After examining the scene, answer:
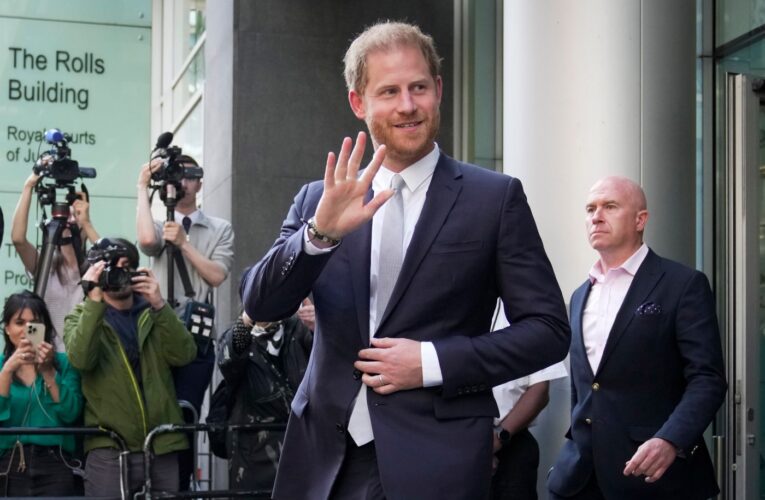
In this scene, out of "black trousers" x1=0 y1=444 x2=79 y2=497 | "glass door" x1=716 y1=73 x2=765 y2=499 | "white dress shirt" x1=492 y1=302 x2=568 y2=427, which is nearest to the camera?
"white dress shirt" x1=492 y1=302 x2=568 y2=427

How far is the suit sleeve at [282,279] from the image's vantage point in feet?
9.82

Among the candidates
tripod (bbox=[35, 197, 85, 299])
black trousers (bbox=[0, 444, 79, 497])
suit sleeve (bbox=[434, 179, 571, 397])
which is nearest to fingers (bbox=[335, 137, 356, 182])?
suit sleeve (bbox=[434, 179, 571, 397])

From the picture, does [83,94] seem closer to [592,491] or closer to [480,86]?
[480,86]

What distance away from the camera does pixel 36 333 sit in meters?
6.88

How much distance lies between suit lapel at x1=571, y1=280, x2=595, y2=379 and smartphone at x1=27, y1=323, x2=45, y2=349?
2.97 metres

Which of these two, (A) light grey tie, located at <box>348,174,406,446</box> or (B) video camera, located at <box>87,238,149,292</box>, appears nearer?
(A) light grey tie, located at <box>348,174,406,446</box>

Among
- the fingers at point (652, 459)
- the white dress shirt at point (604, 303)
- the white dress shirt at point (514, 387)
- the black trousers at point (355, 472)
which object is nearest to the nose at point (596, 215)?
the white dress shirt at point (604, 303)

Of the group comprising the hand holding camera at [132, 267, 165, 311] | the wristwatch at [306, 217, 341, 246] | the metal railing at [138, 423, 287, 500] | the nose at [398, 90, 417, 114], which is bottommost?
the metal railing at [138, 423, 287, 500]

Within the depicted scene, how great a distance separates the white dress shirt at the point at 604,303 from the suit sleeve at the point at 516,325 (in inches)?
80.4

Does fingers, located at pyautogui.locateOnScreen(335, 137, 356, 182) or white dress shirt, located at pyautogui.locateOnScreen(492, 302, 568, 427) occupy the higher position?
fingers, located at pyautogui.locateOnScreen(335, 137, 356, 182)

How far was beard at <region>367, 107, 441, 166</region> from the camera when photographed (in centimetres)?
317

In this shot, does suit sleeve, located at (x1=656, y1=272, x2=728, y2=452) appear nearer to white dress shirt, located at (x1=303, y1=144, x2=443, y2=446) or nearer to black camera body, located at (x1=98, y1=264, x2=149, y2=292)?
white dress shirt, located at (x1=303, y1=144, x2=443, y2=446)

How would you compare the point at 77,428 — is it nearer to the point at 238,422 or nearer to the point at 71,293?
the point at 238,422

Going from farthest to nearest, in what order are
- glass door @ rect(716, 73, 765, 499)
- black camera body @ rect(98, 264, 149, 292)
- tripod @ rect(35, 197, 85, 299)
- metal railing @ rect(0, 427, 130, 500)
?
tripod @ rect(35, 197, 85, 299) → black camera body @ rect(98, 264, 149, 292) → metal railing @ rect(0, 427, 130, 500) → glass door @ rect(716, 73, 765, 499)
